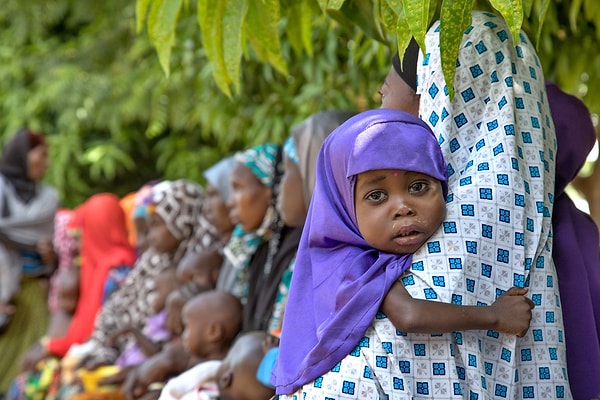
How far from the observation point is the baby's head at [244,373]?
3.72 m

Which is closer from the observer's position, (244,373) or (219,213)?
(244,373)

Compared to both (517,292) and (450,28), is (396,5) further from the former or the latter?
(517,292)

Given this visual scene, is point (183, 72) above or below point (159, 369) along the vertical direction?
above

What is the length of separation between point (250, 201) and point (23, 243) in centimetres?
347

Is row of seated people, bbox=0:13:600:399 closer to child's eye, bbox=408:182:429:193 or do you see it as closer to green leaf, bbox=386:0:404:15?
child's eye, bbox=408:182:429:193

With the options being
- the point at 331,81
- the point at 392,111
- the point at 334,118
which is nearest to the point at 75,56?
the point at 331,81

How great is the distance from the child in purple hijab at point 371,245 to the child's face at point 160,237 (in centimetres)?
335

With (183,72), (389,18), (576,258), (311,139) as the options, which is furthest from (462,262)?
(183,72)

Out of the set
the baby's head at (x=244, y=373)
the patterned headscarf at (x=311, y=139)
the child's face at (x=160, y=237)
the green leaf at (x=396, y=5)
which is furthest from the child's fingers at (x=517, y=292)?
the child's face at (x=160, y=237)

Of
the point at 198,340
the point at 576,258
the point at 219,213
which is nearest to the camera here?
the point at 576,258

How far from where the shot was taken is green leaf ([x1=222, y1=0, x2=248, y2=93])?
115 inches

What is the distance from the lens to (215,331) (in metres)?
4.43

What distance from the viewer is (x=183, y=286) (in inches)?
205

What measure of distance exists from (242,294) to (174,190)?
4.58 feet
